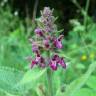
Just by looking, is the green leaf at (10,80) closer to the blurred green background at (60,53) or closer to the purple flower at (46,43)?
the blurred green background at (60,53)

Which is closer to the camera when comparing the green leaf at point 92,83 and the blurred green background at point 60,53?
the blurred green background at point 60,53

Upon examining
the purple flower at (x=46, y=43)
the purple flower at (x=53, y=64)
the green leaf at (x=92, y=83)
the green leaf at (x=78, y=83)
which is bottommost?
the green leaf at (x=78, y=83)

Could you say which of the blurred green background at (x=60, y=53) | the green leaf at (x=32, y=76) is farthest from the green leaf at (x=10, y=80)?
the green leaf at (x=32, y=76)

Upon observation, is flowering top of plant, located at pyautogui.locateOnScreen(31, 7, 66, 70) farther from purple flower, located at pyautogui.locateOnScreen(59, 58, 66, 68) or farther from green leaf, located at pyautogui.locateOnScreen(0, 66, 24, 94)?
green leaf, located at pyautogui.locateOnScreen(0, 66, 24, 94)

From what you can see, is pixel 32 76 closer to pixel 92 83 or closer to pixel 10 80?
pixel 10 80

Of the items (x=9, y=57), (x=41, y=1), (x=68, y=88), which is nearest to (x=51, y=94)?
(x=68, y=88)

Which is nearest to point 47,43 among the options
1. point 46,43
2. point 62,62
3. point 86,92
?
point 46,43

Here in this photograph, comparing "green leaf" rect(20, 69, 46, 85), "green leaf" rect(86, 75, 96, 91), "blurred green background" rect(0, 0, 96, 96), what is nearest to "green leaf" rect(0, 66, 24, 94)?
"blurred green background" rect(0, 0, 96, 96)
